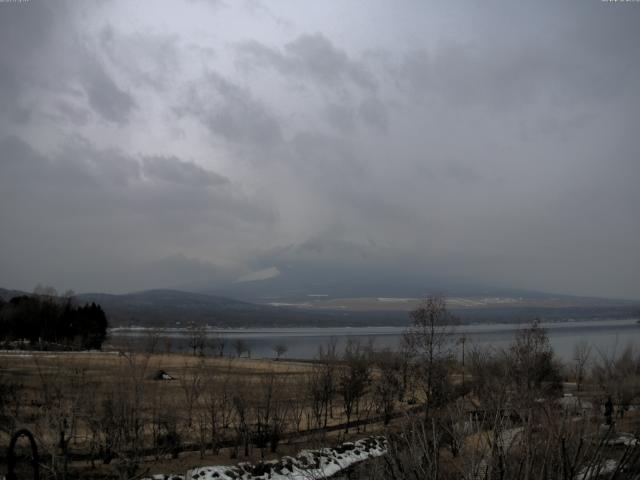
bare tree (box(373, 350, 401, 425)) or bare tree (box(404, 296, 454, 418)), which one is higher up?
bare tree (box(404, 296, 454, 418))

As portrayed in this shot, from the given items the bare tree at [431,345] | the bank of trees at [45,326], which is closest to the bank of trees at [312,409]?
the bare tree at [431,345]

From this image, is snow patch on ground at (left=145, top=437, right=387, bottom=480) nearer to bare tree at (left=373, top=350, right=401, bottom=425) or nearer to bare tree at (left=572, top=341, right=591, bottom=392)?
bare tree at (left=373, top=350, right=401, bottom=425)

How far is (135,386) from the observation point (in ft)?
69.5

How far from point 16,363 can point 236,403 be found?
32.9 meters

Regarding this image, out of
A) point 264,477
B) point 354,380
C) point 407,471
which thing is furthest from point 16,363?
point 407,471

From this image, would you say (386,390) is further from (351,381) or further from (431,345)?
(431,345)

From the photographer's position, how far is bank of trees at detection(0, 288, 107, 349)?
7688 cm

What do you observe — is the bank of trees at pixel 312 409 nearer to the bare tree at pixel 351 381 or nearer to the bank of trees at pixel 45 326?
the bare tree at pixel 351 381

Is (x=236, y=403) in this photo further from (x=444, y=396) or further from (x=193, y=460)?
(x=444, y=396)

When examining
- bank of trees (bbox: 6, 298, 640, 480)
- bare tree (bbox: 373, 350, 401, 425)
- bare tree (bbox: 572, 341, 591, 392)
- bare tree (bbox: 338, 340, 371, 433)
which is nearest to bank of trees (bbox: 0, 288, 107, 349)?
bank of trees (bbox: 6, 298, 640, 480)

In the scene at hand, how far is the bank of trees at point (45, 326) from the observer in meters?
76.9

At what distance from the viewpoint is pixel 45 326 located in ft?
254

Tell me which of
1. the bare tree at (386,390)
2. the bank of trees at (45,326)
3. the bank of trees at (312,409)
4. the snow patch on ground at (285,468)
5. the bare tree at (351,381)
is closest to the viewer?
the bank of trees at (312,409)

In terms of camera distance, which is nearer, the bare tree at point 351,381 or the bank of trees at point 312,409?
the bank of trees at point 312,409
